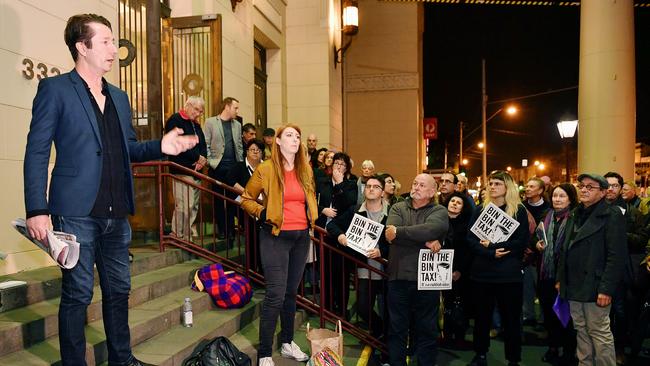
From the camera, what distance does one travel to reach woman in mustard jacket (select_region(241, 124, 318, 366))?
4039 millimetres

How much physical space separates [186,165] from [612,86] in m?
7.73

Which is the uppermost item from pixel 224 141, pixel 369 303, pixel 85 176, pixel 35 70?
pixel 35 70

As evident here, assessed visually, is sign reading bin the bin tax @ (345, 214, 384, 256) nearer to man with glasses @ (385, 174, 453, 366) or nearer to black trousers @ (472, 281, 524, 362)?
man with glasses @ (385, 174, 453, 366)

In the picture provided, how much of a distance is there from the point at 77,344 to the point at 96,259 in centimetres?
47

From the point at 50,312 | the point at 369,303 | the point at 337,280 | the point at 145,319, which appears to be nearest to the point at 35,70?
the point at 50,312

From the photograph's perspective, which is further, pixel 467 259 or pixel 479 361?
pixel 467 259

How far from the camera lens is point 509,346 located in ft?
16.5

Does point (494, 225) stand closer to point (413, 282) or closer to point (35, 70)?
point (413, 282)

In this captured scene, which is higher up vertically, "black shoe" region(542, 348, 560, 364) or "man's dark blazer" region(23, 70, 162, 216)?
"man's dark blazer" region(23, 70, 162, 216)

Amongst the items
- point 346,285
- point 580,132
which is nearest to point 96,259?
point 346,285

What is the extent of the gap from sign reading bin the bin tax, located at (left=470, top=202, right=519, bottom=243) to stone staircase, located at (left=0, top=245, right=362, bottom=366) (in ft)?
6.53

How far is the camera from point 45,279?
4.19 meters

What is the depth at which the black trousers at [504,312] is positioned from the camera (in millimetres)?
4969

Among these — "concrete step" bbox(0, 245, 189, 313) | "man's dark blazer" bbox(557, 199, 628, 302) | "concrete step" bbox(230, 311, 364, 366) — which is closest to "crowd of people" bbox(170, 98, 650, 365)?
"man's dark blazer" bbox(557, 199, 628, 302)
